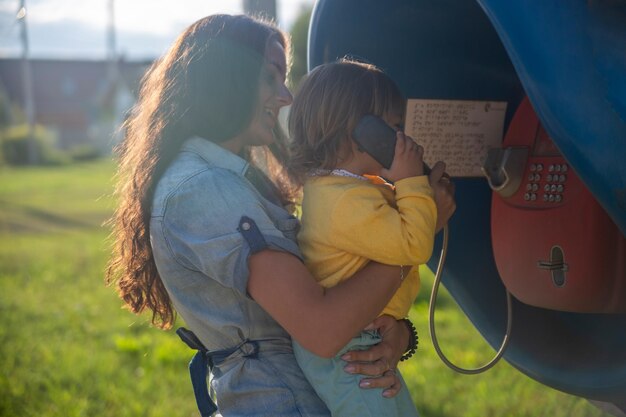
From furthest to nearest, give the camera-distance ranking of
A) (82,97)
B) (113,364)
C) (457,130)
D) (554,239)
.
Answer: (82,97) < (113,364) < (457,130) < (554,239)

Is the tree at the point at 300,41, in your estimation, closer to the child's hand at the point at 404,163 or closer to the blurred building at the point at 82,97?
the child's hand at the point at 404,163

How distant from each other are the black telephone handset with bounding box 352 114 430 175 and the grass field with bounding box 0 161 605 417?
2.81 ft

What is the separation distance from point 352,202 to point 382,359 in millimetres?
310

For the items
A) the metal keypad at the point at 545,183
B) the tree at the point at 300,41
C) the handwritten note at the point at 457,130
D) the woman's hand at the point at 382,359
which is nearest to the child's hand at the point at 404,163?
the woman's hand at the point at 382,359

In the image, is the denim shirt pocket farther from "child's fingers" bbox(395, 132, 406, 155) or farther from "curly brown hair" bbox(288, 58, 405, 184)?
"child's fingers" bbox(395, 132, 406, 155)

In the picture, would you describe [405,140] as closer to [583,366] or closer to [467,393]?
[583,366]

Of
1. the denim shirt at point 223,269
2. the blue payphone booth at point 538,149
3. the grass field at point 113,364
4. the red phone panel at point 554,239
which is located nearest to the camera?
the blue payphone booth at point 538,149

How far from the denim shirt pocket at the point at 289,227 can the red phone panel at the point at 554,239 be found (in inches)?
22.2

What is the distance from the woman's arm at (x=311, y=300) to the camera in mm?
1569

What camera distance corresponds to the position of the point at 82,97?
134ft

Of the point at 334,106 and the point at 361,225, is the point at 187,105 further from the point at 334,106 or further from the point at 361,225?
the point at 361,225

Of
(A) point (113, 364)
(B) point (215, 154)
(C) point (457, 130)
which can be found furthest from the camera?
(A) point (113, 364)

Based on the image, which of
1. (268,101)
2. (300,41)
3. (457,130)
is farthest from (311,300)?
(300,41)

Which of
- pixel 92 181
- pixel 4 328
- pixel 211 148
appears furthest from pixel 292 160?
pixel 92 181
